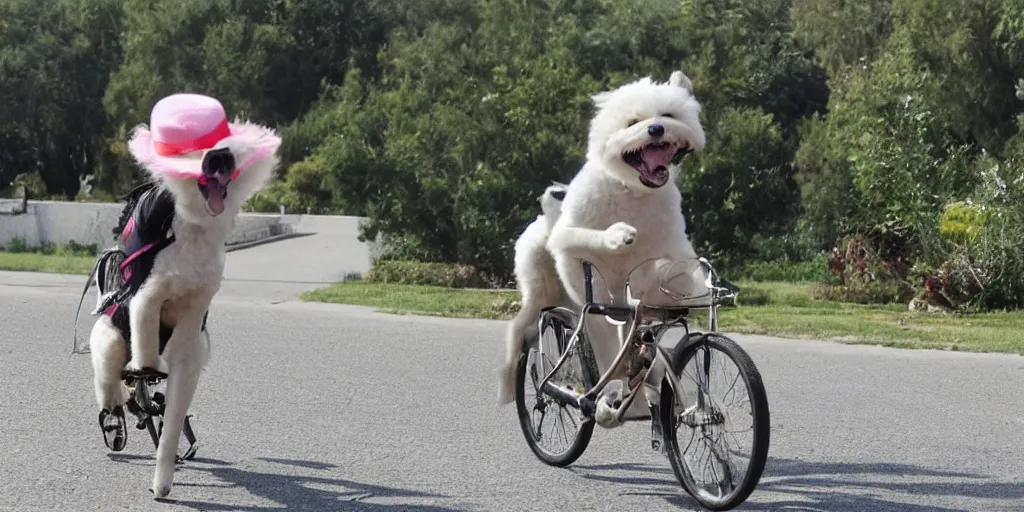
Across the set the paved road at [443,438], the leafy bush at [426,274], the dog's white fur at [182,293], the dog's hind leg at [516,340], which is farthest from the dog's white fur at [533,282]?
the leafy bush at [426,274]

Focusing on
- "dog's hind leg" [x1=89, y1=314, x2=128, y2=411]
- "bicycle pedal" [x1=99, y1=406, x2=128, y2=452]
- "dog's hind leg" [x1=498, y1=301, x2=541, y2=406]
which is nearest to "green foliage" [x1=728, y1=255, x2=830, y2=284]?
"dog's hind leg" [x1=498, y1=301, x2=541, y2=406]

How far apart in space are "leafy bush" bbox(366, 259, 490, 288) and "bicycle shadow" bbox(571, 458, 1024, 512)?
11507 millimetres

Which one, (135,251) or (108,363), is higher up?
(135,251)

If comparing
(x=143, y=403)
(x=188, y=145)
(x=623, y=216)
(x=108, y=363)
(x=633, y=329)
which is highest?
(x=188, y=145)

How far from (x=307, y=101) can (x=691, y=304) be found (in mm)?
38117

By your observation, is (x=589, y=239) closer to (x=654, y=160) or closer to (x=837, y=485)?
(x=654, y=160)

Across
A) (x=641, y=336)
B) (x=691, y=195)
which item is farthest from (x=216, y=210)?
(x=691, y=195)

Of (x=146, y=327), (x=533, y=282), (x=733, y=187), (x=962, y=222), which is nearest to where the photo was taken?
(x=146, y=327)

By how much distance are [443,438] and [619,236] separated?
6.77 feet

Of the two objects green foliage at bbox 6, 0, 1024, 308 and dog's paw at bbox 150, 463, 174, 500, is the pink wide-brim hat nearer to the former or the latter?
dog's paw at bbox 150, 463, 174, 500

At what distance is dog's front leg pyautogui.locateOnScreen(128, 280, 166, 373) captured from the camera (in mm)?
6422

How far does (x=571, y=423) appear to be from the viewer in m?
7.27

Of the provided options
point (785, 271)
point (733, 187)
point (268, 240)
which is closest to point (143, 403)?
point (733, 187)

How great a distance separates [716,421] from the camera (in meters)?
6.06
